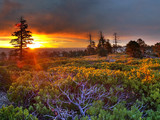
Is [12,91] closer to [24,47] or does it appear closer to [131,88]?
[131,88]

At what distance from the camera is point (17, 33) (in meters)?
27.5

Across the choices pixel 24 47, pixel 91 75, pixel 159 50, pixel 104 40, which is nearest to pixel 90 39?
pixel 104 40

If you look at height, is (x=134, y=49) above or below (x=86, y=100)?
above

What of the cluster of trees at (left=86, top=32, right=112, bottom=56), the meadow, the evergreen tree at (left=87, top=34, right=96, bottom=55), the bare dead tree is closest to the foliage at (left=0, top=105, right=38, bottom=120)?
the meadow

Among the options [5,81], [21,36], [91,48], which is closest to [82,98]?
[5,81]

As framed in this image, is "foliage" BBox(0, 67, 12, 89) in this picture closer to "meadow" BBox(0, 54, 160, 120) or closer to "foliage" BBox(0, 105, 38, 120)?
"meadow" BBox(0, 54, 160, 120)

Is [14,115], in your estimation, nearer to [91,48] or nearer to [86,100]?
[86,100]

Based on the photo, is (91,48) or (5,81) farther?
(91,48)

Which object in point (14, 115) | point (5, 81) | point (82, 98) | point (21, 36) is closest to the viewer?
point (14, 115)

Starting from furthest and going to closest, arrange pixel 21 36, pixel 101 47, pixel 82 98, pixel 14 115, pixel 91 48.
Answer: pixel 91 48 → pixel 101 47 → pixel 21 36 → pixel 82 98 → pixel 14 115

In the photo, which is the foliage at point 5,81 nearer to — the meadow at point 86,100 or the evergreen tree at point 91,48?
the meadow at point 86,100

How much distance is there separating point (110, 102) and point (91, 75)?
1.82 meters

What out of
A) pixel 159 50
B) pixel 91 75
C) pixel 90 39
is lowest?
pixel 91 75

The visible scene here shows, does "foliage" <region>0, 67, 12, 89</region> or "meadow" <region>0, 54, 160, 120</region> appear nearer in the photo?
"meadow" <region>0, 54, 160, 120</region>
